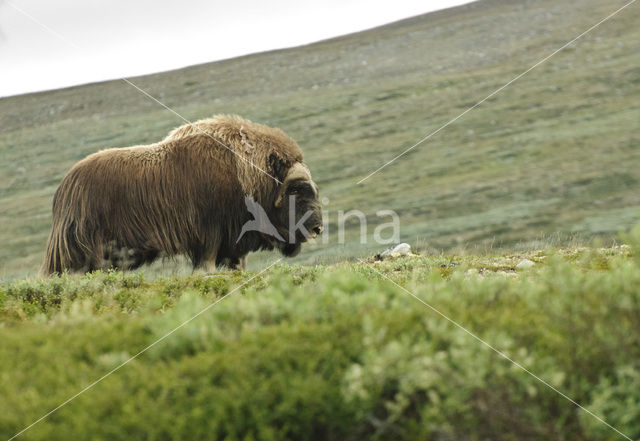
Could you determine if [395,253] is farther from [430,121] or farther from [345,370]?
[430,121]

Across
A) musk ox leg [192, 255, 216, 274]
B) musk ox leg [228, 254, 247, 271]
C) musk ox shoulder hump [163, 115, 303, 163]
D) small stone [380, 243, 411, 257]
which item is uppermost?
musk ox shoulder hump [163, 115, 303, 163]

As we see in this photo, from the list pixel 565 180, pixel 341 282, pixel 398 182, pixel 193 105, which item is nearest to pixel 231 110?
pixel 193 105

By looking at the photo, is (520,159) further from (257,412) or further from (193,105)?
(257,412)

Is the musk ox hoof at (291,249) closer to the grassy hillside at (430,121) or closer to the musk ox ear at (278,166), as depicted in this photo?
the musk ox ear at (278,166)

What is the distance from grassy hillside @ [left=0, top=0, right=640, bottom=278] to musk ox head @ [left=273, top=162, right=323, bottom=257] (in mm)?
4461

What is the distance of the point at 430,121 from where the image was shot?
3631 cm

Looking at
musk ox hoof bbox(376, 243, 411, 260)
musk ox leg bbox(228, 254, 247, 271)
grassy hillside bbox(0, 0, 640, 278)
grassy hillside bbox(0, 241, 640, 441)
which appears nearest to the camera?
grassy hillside bbox(0, 241, 640, 441)

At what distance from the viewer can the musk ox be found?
30.6 ft

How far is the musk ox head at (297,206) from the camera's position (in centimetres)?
1000

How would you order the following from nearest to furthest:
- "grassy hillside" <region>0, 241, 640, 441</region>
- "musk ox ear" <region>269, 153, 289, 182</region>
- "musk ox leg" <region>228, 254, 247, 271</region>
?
"grassy hillside" <region>0, 241, 640, 441</region> → "musk ox ear" <region>269, 153, 289, 182</region> → "musk ox leg" <region>228, 254, 247, 271</region>

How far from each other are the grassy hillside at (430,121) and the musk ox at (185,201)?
4.94 meters

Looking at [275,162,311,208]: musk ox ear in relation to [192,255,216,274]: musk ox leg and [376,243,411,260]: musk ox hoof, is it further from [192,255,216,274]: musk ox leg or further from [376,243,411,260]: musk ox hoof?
[376,243,411,260]: musk ox hoof

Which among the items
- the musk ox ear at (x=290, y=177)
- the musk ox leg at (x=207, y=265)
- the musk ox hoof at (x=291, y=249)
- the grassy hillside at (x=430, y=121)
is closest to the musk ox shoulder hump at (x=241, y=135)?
the musk ox ear at (x=290, y=177)

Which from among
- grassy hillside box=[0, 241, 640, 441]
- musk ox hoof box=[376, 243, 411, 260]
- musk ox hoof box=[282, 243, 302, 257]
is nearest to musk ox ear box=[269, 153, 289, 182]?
musk ox hoof box=[282, 243, 302, 257]
